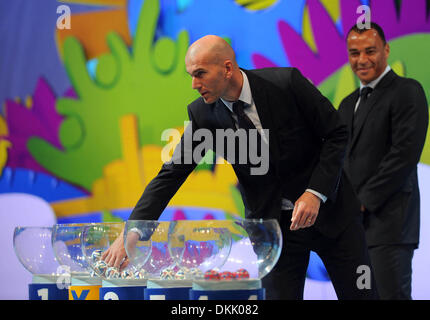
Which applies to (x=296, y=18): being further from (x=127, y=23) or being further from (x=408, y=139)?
(x=408, y=139)

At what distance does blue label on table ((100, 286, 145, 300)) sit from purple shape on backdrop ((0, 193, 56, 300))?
364 centimetres

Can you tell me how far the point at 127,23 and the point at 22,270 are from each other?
7.15 feet

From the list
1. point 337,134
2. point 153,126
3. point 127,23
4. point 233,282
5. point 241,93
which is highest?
point 127,23

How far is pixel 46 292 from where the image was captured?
1842 mm

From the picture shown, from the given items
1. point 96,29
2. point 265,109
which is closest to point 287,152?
point 265,109

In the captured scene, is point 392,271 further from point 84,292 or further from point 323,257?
point 84,292

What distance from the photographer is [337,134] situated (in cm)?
218

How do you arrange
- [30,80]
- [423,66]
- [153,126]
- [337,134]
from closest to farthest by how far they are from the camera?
1. [337,134]
2. [423,66]
3. [153,126]
4. [30,80]

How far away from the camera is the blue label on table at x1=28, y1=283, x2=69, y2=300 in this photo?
1.84 metres

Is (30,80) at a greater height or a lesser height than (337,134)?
greater

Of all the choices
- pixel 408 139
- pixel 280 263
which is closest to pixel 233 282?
pixel 280 263

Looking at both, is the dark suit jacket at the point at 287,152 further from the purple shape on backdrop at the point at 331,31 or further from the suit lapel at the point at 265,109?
the purple shape on backdrop at the point at 331,31

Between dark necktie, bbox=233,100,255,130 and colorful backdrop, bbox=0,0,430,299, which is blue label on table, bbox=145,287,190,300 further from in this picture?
colorful backdrop, bbox=0,0,430,299

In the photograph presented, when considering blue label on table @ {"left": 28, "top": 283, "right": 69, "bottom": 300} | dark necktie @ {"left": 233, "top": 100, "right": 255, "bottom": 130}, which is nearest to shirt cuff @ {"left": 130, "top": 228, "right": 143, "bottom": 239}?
blue label on table @ {"left": 28, "top": 283, "right": 69, "bottom": 300}
